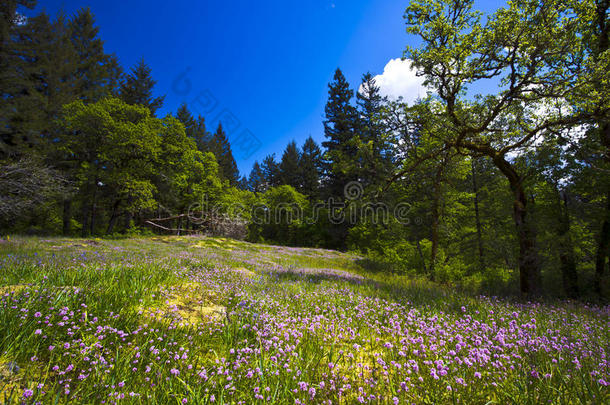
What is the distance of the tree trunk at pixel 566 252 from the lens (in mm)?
7422

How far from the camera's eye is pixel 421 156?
9891 mm

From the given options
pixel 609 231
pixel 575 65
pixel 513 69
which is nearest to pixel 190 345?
pixel 513 69

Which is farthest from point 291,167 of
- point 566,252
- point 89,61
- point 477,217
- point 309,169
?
point 566,252

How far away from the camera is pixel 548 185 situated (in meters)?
8.84

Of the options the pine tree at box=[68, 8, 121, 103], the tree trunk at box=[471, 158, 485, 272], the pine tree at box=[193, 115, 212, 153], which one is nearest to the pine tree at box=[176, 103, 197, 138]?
the pine tree at box=[193, 115, 212, 153]

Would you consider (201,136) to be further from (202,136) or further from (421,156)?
(421,156)

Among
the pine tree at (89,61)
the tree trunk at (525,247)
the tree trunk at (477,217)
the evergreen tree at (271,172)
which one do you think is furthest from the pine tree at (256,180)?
the tree trunk at (525,247)

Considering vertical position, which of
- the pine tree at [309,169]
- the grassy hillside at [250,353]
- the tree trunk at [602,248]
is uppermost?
the pine tree at [309,169]

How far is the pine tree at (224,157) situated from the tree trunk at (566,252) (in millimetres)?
54077

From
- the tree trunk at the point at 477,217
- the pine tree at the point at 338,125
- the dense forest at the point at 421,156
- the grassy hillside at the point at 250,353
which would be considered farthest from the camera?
the pine tree at the point at 338,125

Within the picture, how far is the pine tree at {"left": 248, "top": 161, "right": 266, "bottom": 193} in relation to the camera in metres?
66.6

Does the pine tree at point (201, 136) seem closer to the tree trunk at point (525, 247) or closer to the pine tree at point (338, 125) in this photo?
the pine tree at point (338, 125)

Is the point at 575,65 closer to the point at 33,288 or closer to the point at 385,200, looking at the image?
the point at 385,200

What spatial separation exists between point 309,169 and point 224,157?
24.7 meters
